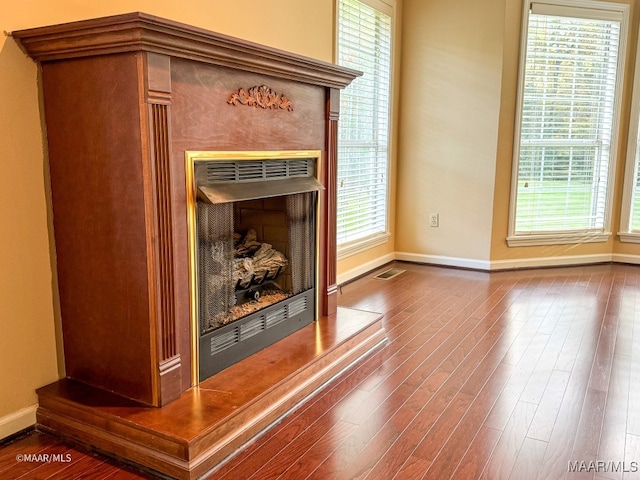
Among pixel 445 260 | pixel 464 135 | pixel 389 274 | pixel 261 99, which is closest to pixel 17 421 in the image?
pixel 261 99

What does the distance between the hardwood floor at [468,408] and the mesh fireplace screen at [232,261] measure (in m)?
0.54

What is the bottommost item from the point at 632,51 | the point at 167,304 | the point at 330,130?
the point at 167,304

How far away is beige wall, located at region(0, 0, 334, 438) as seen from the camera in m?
1.94

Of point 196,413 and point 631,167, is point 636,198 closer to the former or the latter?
point 631,167

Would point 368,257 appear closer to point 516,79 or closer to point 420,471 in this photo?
point 516,79

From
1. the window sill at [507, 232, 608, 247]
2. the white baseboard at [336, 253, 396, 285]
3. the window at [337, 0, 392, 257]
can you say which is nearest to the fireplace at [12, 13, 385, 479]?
the window at [337, 0, 392, 257]

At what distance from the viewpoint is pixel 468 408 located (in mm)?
2316

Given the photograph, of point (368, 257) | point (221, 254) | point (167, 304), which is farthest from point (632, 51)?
point (167, 304)

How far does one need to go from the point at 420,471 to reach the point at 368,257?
2.92 metres

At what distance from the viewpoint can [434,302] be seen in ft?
12.7

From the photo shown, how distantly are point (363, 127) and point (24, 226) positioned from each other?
2909 mm

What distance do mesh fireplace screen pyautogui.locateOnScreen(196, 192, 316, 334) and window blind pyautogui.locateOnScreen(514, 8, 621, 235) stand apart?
2677 millimetres

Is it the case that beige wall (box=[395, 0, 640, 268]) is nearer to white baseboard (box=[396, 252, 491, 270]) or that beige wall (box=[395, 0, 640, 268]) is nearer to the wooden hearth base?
white baseboard (box=[396, 252, 491, 270])

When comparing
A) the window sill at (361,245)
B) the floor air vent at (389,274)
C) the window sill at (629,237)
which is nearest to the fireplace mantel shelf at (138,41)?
the window sill at (361,245)
